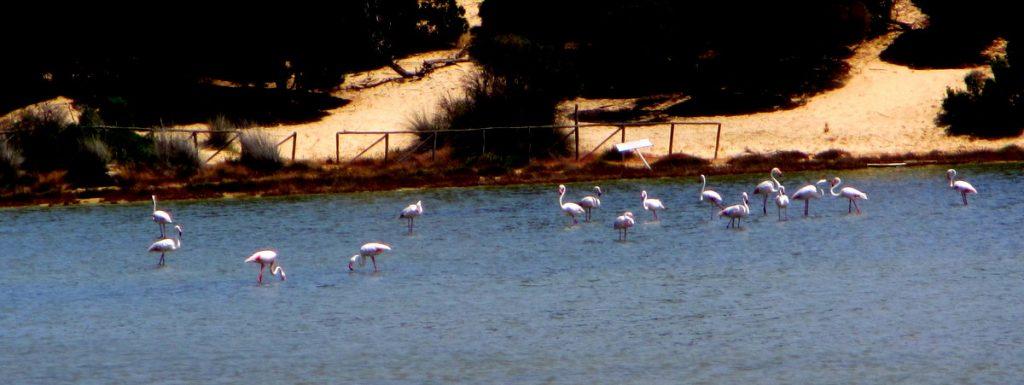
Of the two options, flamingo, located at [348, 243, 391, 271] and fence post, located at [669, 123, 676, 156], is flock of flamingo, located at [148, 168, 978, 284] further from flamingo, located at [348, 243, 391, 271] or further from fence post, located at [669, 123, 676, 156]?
fence post, located at [669, 123, 676, 156]

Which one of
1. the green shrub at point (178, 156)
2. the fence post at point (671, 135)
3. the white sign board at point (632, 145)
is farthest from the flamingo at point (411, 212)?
the fence post at point (671, 135)

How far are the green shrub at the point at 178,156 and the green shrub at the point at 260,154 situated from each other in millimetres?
1341

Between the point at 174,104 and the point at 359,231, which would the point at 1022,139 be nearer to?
the point at 359,231

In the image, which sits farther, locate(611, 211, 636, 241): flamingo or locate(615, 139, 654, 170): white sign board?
locate(615, 139, 654, 170): white sign board

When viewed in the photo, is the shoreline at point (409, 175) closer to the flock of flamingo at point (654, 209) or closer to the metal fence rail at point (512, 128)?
the metal fence rail at point (512, 128)

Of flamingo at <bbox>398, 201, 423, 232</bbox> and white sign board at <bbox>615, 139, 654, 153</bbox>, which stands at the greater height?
white sign board at <bbox>615, 139, 654, 153</bbox>

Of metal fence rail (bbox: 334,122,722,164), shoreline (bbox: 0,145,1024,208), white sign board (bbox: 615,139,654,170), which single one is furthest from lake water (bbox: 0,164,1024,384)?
metal fence rail (bbox: 334,122,722,164)

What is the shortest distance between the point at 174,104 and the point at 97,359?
110 ft

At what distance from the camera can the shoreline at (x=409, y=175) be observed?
139ft

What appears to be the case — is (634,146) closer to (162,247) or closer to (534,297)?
(162,247)

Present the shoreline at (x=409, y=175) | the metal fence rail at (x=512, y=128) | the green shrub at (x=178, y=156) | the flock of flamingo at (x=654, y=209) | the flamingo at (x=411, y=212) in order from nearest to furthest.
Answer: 1. the flock of flamingo at (x=654, y=209)
2. the flamingo at (x=411, y=212)
3. the shoreline at (x=409, y=175)
4. the green shrub at (x=178, y=156)
5. the metal fence rail at (x=512, y=128)

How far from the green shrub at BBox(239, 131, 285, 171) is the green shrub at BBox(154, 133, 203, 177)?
1.34 meters

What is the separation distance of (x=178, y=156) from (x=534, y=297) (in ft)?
72.6

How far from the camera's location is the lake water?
20172mm
